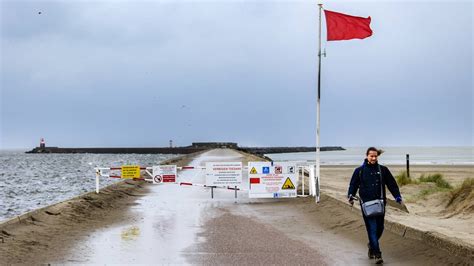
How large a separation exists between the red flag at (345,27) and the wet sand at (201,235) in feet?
15.1

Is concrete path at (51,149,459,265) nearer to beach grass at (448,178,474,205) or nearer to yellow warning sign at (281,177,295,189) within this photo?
yellow warning sign at (281,177,295,189)

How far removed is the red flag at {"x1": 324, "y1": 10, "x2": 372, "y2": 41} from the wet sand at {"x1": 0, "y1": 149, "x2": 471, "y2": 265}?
4610 mm

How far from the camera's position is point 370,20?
56.8 feet

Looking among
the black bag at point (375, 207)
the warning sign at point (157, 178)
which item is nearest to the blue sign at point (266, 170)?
the warning sign at point (157, 178)

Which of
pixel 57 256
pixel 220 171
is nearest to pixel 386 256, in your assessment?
pixel 57 256

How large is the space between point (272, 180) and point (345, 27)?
5.31m

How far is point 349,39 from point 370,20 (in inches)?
30.3

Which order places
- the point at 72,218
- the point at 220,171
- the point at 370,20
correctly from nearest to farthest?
the point at 72,218
the point at 370,20
the point at 220,171

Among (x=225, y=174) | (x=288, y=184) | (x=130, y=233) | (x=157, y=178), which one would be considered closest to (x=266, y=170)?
(x=288, y=184)

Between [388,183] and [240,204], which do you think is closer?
[388,183]

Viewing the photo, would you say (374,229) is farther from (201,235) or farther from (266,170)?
(266,170)

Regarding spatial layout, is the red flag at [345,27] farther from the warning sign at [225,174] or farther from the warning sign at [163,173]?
the warning sign at [163,173]

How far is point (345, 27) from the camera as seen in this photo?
17688mm

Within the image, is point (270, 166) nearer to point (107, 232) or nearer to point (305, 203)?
point (305, 203)
